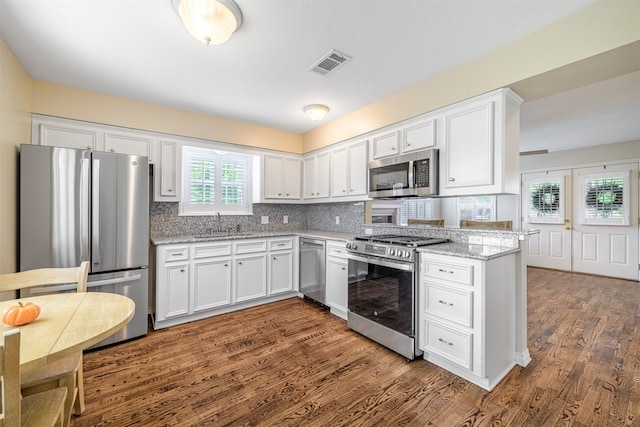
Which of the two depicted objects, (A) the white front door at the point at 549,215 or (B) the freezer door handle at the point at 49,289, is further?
(A) the white front door at the point at 549,215

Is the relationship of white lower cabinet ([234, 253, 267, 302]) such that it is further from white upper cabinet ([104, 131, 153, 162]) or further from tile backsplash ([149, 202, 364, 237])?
white upper cabinet ([104, 131, 153, 162])

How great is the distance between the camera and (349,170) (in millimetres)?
3639

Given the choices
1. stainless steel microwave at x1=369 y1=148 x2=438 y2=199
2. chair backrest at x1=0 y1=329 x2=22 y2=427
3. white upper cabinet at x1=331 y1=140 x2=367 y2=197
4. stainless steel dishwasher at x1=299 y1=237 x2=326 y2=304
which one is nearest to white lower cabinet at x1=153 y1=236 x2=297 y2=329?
stainless steel dishwasher at x1=299 y1=237 x2=326 y2=304

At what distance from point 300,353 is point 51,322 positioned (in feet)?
5.84

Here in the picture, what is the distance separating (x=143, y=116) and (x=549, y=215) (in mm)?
7533

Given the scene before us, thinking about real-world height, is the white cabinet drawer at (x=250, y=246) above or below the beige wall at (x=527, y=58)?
below

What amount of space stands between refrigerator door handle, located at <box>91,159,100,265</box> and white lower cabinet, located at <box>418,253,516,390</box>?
295 cm

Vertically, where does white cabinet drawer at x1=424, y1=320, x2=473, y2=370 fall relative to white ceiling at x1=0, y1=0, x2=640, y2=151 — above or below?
below

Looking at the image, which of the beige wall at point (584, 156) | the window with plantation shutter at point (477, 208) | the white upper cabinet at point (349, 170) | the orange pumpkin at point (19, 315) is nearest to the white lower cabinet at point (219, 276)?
the white upper cabinet at point (349, 170)

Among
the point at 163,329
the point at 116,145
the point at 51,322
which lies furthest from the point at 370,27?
the point at 163,329

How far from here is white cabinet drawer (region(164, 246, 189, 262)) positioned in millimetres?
2973

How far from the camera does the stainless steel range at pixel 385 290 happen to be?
7.63 feet

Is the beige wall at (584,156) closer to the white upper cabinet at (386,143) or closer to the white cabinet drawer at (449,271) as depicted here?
the white upper cabinet at (386,143)

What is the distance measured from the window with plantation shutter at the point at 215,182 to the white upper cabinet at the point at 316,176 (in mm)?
912
